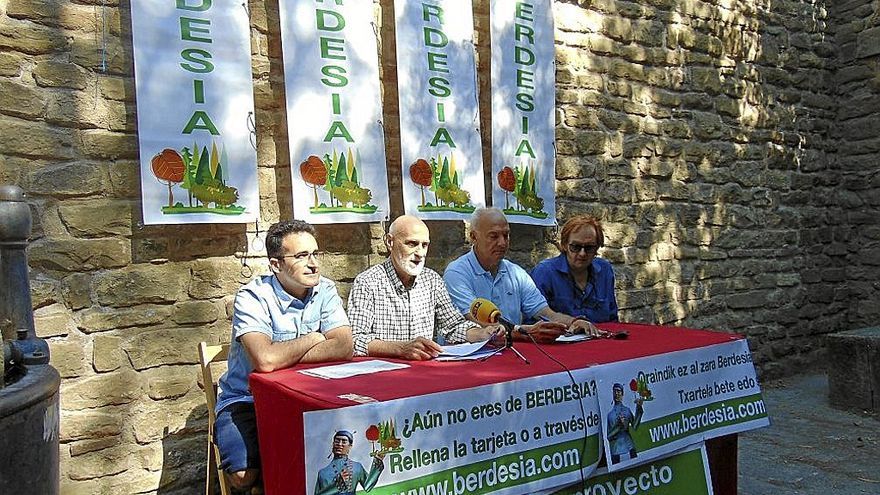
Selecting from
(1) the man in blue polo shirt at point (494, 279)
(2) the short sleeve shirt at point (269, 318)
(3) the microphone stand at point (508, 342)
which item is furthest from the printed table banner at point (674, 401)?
(2) the short sleeve shirt at point (269, 318)

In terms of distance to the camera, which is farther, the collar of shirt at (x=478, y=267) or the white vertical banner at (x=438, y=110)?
the white vertical banner at (x=438, y=110)

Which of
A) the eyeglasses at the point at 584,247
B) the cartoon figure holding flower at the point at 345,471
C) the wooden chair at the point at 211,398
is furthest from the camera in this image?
the eyeglasses at the point at 584,247

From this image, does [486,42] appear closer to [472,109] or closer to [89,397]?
[472,109]

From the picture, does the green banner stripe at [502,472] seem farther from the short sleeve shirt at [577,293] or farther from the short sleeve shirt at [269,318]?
the short sleeve shirt at [577,293]

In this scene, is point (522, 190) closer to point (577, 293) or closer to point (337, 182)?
point (577, 293)

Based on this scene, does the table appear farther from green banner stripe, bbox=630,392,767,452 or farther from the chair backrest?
the chair backrest

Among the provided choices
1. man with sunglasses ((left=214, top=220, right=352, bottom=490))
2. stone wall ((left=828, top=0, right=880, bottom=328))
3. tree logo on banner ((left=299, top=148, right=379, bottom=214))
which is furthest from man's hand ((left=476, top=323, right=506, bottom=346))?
stone wall ((left=828, top=0, right=880, bottom=328))

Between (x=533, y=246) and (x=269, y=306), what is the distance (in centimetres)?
239

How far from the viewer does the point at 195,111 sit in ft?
11.3

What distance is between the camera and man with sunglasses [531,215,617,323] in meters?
4.14

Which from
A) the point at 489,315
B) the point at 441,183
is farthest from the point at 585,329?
the point at 441,183

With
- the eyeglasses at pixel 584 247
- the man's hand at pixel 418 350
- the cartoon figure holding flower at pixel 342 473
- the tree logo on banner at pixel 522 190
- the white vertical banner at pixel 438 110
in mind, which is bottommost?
the cartoon figure holding flower at pixel 342 473

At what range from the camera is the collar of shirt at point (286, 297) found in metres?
2.99

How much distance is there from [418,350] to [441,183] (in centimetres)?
167
